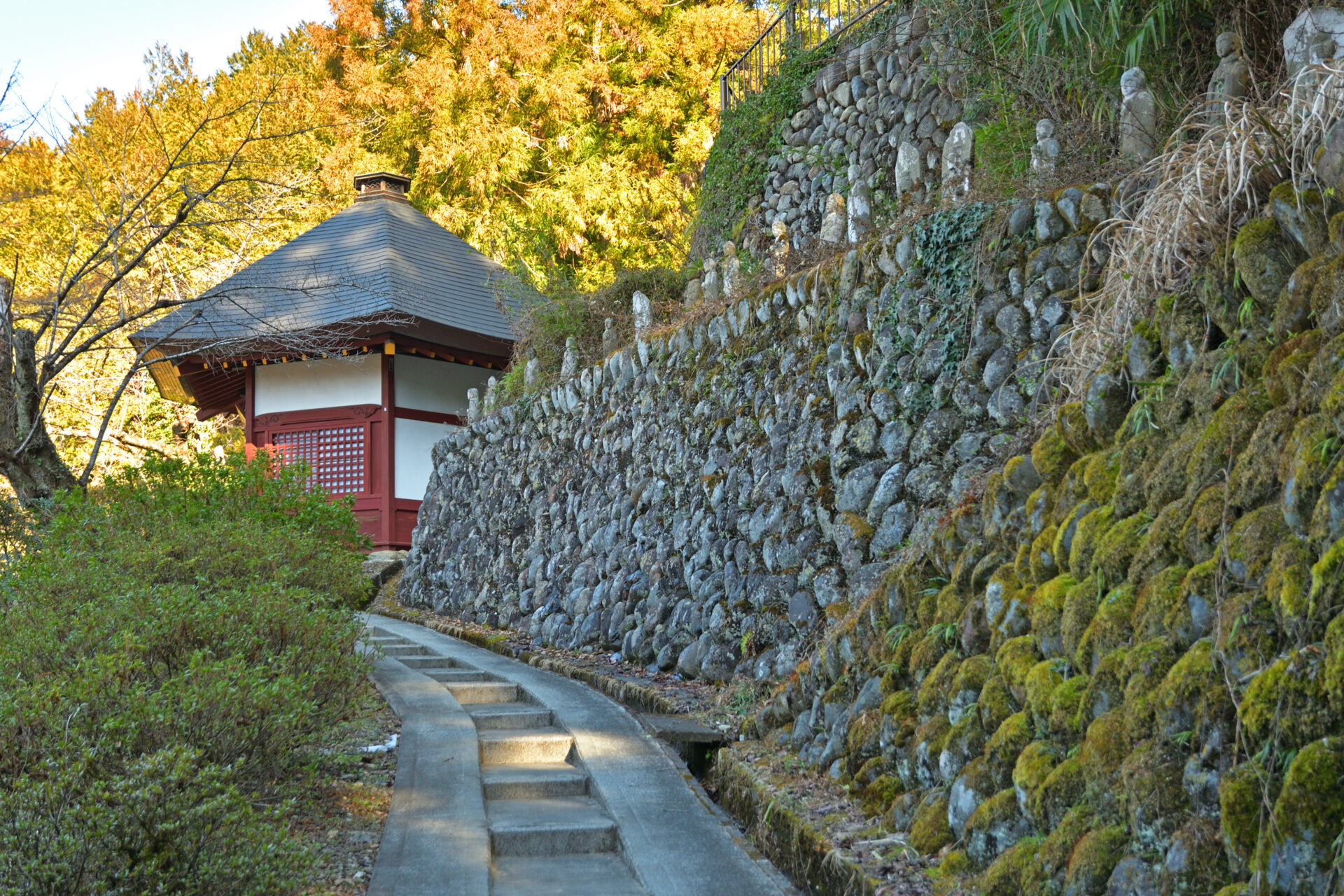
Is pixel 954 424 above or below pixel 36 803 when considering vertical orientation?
above

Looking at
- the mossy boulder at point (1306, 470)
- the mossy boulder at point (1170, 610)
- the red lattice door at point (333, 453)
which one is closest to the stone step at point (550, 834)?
the mossy boulder at point (1170, 610)

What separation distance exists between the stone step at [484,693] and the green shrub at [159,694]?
1069 millimetres

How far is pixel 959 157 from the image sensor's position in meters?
6.18

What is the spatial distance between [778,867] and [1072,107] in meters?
4.28

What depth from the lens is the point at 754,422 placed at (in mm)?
7031

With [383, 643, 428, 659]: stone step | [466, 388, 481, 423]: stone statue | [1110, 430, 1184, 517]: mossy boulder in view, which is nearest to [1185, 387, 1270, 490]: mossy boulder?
[1110, 430, 1184, 517]: mossy boulder

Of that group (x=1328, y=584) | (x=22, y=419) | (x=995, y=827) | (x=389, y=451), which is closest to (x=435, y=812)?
(x=995, y=827)

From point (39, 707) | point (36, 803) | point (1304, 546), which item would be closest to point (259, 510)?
point (39, 707)

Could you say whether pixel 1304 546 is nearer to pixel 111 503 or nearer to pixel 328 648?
pixel 328 648

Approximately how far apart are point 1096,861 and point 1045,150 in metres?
3.78

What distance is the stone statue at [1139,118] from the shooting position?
14.9ft

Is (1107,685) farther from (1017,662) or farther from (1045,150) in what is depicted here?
(1045,150)

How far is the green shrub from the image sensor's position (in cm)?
292

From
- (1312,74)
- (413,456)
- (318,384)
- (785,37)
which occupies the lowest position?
(413,456)
